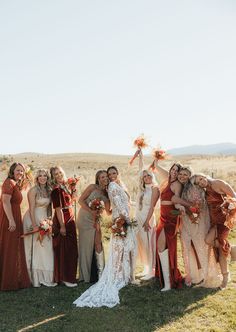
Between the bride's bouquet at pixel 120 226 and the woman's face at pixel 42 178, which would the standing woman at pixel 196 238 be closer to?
the bride's bouquet at pixel 120 226

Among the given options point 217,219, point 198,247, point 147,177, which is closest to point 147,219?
point 147,177

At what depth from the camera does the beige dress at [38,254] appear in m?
9.26

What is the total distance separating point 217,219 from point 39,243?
3.76 meters

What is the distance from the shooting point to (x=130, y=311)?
773 centimetres

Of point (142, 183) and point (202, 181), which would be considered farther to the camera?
point (142, 183)

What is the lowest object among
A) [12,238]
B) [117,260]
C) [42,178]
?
[117,260]

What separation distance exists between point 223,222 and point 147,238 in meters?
1.83

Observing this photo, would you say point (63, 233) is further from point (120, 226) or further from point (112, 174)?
point (112, 174)

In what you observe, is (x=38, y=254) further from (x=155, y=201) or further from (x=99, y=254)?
(x=155, y=201)

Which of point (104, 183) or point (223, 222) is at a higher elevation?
point (104, 183)

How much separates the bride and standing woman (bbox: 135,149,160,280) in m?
0.46

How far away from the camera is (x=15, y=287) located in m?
9.01

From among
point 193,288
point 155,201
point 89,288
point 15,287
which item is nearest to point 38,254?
point 15,287

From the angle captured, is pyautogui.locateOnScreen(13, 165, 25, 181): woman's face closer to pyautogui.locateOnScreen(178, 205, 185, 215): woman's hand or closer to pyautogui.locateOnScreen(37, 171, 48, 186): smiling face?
pyautogui.locateOnScreen(37, 171, 48, 186): smiling face
